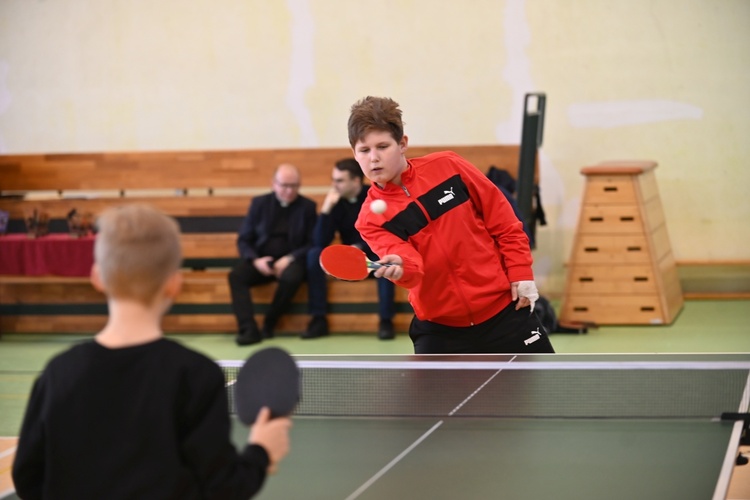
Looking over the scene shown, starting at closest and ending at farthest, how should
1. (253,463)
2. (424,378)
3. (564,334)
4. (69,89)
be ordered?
(253,463), (424,378), (564,334), (69,89)

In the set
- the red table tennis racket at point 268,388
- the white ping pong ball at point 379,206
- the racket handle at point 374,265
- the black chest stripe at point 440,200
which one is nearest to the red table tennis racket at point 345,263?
the racket handle at point 374,265

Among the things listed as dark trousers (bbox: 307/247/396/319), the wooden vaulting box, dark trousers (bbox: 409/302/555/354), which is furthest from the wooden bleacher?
dark trousers (bbox: 409/302/555/354)

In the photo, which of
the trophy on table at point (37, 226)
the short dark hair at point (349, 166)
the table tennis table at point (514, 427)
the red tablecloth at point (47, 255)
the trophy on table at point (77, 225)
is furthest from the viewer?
the trophy on table at point (37, 226)

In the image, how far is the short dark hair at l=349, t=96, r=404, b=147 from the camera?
145 inches

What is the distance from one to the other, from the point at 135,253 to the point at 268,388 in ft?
1.22

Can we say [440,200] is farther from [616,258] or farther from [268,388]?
[616,258]

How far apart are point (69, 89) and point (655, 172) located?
6.15 metres

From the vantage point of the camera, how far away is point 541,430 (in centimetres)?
361

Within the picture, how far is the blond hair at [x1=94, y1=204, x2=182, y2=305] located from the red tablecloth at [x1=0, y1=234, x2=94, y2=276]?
23.8 ft

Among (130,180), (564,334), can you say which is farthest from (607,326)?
(130,180)

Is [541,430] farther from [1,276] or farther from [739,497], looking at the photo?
[1,276]

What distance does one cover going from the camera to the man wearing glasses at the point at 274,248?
28.1 ft

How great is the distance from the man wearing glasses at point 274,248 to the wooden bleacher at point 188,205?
0.22 metres

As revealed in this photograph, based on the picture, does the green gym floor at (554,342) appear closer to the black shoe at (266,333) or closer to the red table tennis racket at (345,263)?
the black shoe at (266,333)
